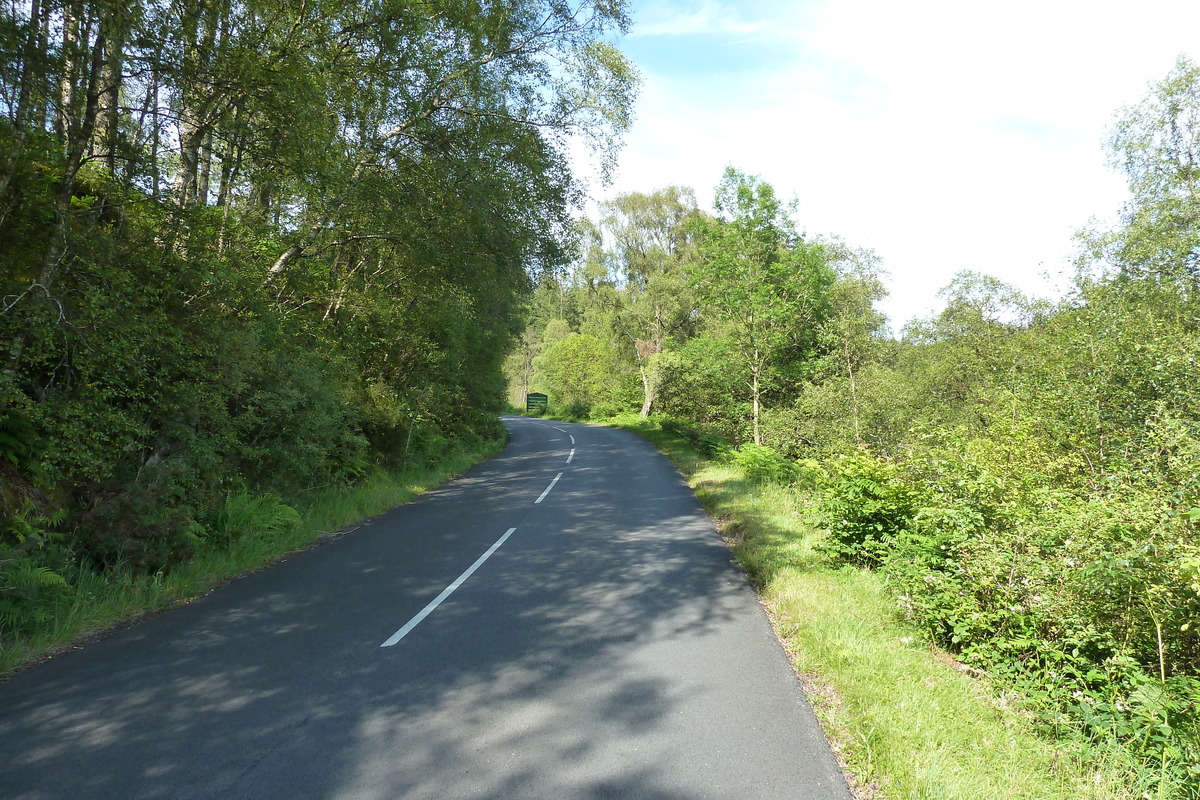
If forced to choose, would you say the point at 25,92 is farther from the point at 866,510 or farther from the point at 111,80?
the point at 866,510

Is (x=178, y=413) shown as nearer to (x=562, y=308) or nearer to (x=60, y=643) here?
(x=60, y=643)

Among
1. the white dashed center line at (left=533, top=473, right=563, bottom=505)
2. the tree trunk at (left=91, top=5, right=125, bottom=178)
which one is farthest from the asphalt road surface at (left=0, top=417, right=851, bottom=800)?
the white dashed center line at (left=533, top=473, right=563, bottom=505)

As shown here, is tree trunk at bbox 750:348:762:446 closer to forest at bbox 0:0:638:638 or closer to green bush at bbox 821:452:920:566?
forest at bbox 0:0:638:638

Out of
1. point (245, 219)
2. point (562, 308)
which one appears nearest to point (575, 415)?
point (562, 308)

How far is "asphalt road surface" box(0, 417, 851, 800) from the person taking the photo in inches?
139

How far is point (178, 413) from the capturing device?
25.9 ft

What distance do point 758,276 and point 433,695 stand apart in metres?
22.5

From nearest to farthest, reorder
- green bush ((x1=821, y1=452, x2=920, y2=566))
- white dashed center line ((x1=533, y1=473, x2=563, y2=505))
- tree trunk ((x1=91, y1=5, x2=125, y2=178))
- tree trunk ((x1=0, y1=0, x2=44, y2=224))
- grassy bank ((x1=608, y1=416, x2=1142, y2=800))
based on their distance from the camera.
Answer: grassy bank ((x1=608, y1=416, x2=1142, y2=800))
tree trunk ((x1=0, y1=0, x2=44, y2=224))
tree trunk ((x1=91, y1=5, x2=125, y2=178))
green bush ((x1=821, y1=452, x2=920, y2=566))
white dashed center line ((x1=533, y1=473, x2=563, y2=505))

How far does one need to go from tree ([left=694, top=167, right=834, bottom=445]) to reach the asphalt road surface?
18195 millimetres

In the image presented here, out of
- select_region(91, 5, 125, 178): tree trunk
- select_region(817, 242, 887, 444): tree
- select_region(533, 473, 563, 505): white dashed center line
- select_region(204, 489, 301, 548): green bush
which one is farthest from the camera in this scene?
select_region(817, 242, 887, 444): tree

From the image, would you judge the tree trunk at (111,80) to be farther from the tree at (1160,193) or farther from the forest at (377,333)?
the tree at (1160,193)

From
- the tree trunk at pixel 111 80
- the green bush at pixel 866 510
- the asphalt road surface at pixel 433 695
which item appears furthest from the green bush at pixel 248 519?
the green bush at pixel 866 510

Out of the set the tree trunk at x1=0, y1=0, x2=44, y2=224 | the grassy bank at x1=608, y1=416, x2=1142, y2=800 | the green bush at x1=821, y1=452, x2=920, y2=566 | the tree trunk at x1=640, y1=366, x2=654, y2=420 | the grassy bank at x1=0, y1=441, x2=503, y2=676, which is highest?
the tree trunk at x1=0, y1=0, x2=44, y2=224

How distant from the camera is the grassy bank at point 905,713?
3.46m
